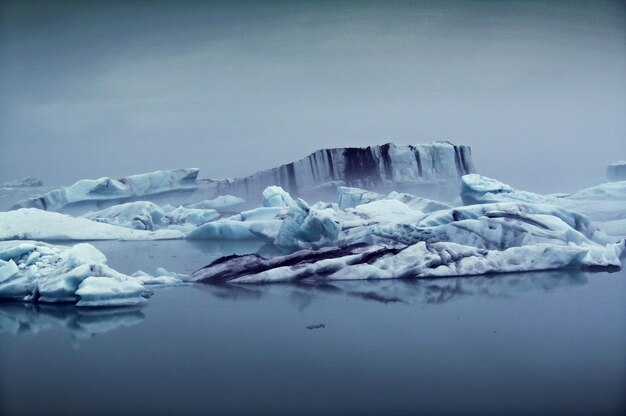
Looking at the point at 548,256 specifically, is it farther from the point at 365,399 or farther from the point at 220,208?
the point at 220,208

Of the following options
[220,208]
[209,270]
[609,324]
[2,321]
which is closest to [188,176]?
[220,208]

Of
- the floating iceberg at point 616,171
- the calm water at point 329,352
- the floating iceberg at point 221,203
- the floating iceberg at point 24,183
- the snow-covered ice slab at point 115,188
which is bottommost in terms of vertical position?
the floating iceberg at point 616,171

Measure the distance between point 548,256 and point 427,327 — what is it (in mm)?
2685

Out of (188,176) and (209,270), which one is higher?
(188,176)

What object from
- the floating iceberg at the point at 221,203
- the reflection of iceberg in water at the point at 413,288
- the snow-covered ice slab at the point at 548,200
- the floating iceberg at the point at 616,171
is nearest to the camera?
the reflection of iceberg in water at the point at 413,288

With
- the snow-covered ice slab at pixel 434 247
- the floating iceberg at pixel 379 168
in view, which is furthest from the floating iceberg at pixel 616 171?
the snow-covered ice slab at pixel 434 247

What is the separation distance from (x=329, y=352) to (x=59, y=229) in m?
9.81

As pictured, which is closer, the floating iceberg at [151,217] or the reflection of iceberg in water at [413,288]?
the reflection of iceberg in water at [413,288]

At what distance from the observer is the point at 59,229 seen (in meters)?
11.9

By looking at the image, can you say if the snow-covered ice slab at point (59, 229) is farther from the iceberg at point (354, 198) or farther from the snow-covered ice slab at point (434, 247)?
the snow-covered ice slab at point (434, 247)

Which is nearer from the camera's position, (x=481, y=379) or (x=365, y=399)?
(x=365, y=399)

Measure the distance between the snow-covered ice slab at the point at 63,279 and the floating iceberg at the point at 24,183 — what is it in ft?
54.7

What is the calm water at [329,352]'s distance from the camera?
269 cm

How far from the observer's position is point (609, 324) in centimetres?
406
